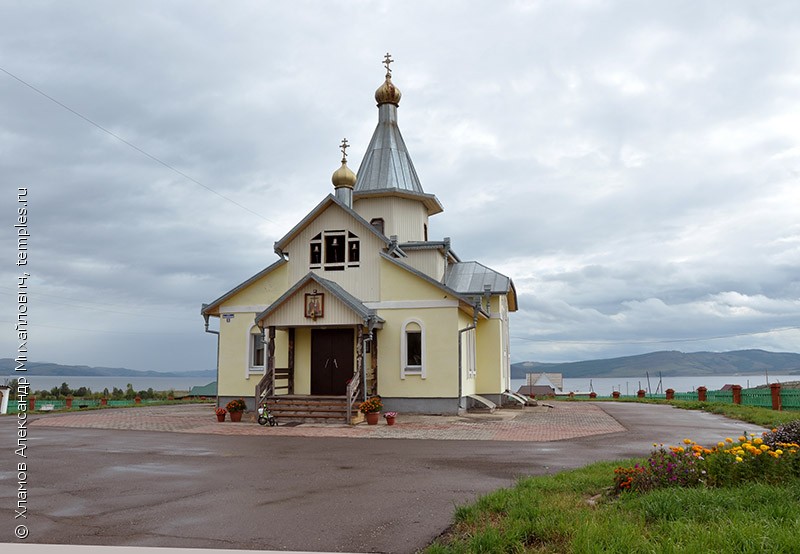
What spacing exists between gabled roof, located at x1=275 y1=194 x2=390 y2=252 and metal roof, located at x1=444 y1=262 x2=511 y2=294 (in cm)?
636

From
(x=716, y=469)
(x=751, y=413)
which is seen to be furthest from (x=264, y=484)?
(x=751, y=413)

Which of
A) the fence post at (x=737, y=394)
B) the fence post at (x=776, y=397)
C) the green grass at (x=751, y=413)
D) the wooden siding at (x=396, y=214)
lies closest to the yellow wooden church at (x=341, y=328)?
the wooden siding at (x=396, y=214)

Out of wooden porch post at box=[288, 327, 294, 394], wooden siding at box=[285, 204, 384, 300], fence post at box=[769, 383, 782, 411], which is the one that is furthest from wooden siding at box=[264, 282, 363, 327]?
fence post at box=[769, 383, 782, 411]

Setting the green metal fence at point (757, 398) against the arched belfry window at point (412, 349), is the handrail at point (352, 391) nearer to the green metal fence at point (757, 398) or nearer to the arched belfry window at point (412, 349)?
the arched belfry window at point (412, 349)

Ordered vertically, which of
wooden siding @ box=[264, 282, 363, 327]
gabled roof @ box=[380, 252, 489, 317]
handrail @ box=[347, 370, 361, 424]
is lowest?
handrail @ box=[347, 370, 361, 424]

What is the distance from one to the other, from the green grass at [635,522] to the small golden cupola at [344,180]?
19.0 meters

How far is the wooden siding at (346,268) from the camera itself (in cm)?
2228

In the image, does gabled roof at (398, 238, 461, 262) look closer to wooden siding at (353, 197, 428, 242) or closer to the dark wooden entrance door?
wooden siding at (353, 197, 428, 242)

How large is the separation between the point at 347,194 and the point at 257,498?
18205 mm

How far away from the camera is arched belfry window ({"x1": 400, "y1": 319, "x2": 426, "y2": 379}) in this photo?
21433mm

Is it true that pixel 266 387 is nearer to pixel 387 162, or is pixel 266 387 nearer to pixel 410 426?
pixel 410 426

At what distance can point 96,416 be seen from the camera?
21969mm

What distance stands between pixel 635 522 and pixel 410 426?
41.1 ft

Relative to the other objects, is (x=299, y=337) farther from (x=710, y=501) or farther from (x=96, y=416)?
(x=710, y=501)
